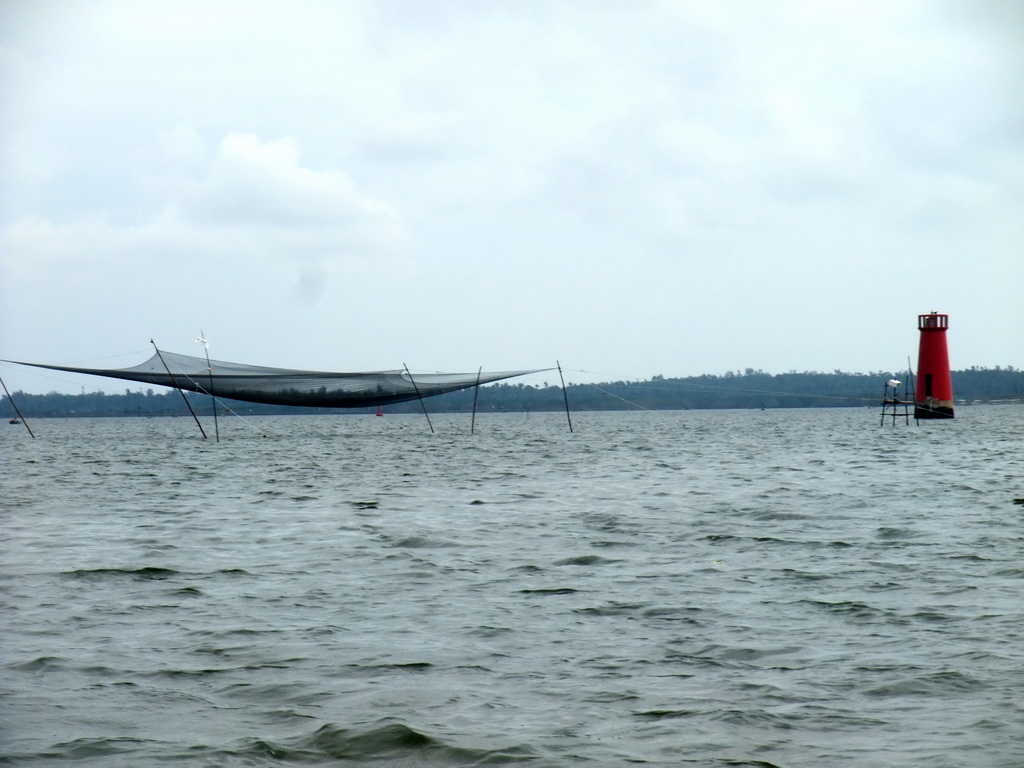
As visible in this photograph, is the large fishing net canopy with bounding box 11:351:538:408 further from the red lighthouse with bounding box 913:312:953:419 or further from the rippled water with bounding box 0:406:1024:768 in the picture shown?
the red lighthouse with bounding box 913:312:953:419

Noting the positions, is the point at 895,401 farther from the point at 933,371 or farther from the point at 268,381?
the point at 268,381

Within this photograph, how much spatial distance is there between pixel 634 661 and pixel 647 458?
26227 millimetres

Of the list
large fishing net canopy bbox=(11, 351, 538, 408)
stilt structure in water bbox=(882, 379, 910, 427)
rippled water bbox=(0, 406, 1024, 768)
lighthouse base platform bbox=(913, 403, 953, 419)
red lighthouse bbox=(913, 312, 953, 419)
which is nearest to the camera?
rippled water bbox=(0, 406, 1024, 768)

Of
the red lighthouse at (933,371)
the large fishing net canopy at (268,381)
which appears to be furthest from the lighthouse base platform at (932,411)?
the large fishing net canopy at (268,381)

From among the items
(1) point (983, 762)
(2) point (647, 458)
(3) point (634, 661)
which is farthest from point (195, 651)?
(2) point (647, 458)

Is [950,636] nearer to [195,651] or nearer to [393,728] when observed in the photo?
[393,728]

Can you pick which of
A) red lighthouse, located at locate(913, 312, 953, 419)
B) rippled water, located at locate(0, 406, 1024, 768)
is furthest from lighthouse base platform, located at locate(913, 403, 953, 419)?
rippled water, located at locate(0, 406, 1024, 768)

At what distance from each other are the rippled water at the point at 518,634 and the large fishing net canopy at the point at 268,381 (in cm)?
1519

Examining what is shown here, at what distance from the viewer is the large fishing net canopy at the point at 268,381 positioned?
32500mm

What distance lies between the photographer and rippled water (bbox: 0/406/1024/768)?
569 centimetres

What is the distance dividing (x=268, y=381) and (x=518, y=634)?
26.6 meters

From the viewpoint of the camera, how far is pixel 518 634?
807 cm

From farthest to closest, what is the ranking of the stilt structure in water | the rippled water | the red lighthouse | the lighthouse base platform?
the lighthouse base platform
the red lighthouse
the stilt structure in water
the rippled water

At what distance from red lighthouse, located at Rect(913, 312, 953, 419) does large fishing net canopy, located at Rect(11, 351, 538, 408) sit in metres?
33.3
